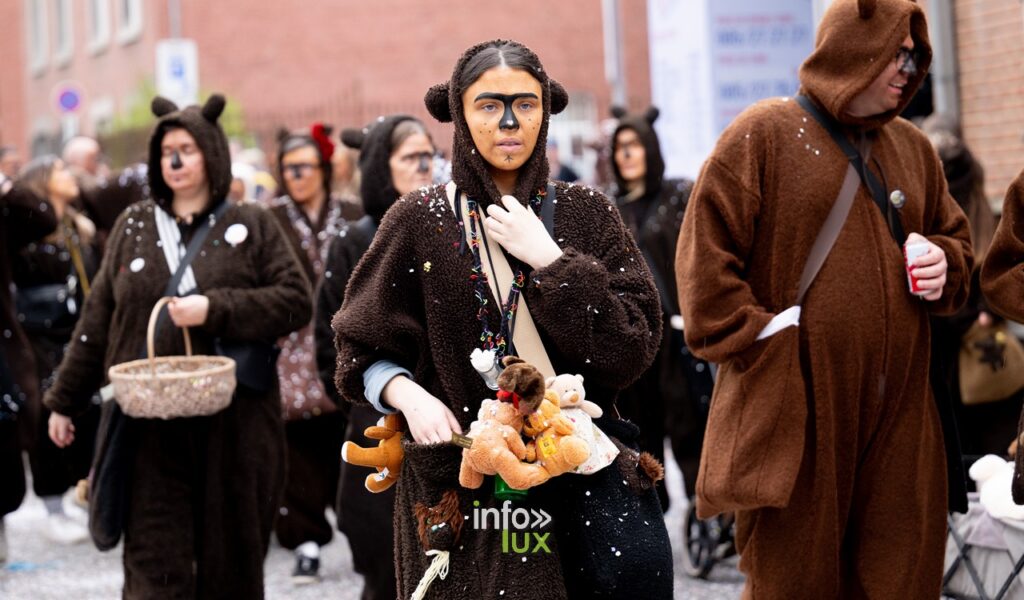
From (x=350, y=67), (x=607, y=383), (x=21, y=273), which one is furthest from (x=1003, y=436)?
(x=350, y=67)

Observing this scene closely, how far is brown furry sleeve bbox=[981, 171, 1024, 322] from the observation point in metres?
4.79

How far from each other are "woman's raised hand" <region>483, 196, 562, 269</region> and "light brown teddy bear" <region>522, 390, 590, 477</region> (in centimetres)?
35

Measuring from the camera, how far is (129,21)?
3584 cm

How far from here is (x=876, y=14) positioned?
4.96m

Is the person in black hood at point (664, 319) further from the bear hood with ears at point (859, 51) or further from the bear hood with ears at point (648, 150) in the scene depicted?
the bear hood with ears at point (859, 51)

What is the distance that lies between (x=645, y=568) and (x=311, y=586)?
4.80 metres

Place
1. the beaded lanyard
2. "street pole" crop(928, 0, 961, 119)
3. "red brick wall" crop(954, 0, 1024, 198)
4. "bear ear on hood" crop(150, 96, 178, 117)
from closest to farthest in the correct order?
the beaded lanyard
"bear ear on hood" crop(150, 96, 178, 117)
"red brick wall" crop(954, 0, 1024, 198)
"street pole" crop(928, 0, 961, 119)

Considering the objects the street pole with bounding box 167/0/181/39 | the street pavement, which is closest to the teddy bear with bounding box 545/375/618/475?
the street pavement

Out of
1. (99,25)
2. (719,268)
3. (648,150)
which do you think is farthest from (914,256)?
(99,25)

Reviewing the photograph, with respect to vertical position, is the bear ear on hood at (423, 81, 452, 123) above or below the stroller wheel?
above

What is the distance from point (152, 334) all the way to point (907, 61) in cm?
279

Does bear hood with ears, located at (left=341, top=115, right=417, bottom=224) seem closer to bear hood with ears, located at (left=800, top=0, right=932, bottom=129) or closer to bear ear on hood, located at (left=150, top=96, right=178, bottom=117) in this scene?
bear ear on hood, located at (left=150, top=96, right=178, bottom=117)

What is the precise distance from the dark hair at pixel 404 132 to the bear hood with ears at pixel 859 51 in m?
2.06

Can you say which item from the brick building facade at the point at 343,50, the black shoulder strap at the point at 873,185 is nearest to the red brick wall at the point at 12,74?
the brick building facade at the point at 343,50
